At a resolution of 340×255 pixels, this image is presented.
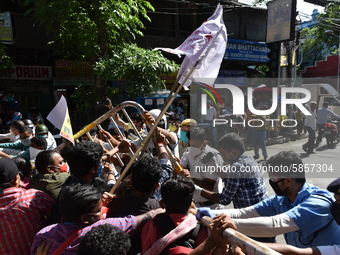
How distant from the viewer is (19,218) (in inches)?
80.9

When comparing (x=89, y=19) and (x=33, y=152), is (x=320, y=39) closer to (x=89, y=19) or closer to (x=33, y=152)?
(x=89, y=19)

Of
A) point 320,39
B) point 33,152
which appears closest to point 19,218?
point 33,152

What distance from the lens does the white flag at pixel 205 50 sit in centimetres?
296

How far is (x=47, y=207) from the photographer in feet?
7.07

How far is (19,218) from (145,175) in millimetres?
917

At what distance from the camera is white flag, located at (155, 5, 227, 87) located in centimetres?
296

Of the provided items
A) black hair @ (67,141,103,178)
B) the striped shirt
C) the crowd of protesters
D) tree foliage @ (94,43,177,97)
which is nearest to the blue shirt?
the crowd of protesters

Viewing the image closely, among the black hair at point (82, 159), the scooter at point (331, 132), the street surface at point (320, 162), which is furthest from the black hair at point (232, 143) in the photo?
the scooter at point (331, 132)

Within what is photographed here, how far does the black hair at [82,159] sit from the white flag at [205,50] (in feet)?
4.23

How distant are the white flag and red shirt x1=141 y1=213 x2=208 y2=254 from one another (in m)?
1.70

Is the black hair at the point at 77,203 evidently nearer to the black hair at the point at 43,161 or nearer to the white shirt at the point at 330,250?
the black hair at the point at 43,161

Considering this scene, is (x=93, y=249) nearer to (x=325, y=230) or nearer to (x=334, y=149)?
(x=325, y=230)

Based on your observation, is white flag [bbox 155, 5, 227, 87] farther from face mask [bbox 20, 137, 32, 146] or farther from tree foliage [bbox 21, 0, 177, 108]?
tree foliage [bbox 21, 0, 177, 108]

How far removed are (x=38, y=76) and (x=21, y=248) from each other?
30.7 feet
